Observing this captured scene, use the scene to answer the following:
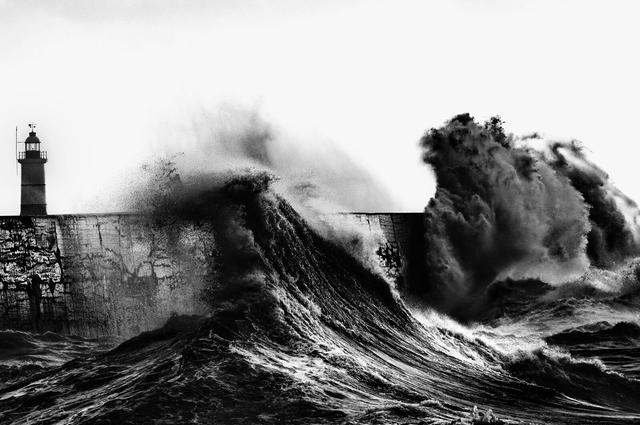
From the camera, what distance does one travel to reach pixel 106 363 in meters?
12.2

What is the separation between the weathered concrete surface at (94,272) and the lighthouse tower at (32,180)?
31.4 ft

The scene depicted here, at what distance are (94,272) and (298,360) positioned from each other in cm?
701

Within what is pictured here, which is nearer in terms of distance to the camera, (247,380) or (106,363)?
(247,380)

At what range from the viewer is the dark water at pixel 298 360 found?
10.2 meters

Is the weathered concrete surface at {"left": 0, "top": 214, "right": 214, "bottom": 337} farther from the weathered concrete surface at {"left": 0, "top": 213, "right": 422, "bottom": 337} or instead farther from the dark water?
the dark water

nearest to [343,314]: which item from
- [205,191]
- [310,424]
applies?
[205,191]

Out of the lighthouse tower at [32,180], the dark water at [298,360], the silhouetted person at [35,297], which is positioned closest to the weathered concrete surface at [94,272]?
the silhouetted person at [35,297]

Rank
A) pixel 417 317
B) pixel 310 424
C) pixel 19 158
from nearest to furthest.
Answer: pixel 310 424 < pixel 417 317 < pixel 19 158

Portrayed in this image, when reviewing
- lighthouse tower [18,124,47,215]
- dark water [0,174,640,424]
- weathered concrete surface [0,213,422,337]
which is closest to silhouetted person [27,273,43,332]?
weathered concrete surface [0,213,422,337]

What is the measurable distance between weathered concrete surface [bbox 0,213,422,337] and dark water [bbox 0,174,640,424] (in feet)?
2.67

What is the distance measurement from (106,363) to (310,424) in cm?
356

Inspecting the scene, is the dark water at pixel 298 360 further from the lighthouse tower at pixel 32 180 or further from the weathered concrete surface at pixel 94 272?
the lighthouse tower at pixel 32 180

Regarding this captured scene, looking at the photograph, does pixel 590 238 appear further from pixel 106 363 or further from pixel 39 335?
pixel 106 363

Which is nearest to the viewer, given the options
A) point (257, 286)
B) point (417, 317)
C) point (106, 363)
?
point (106, 363)
